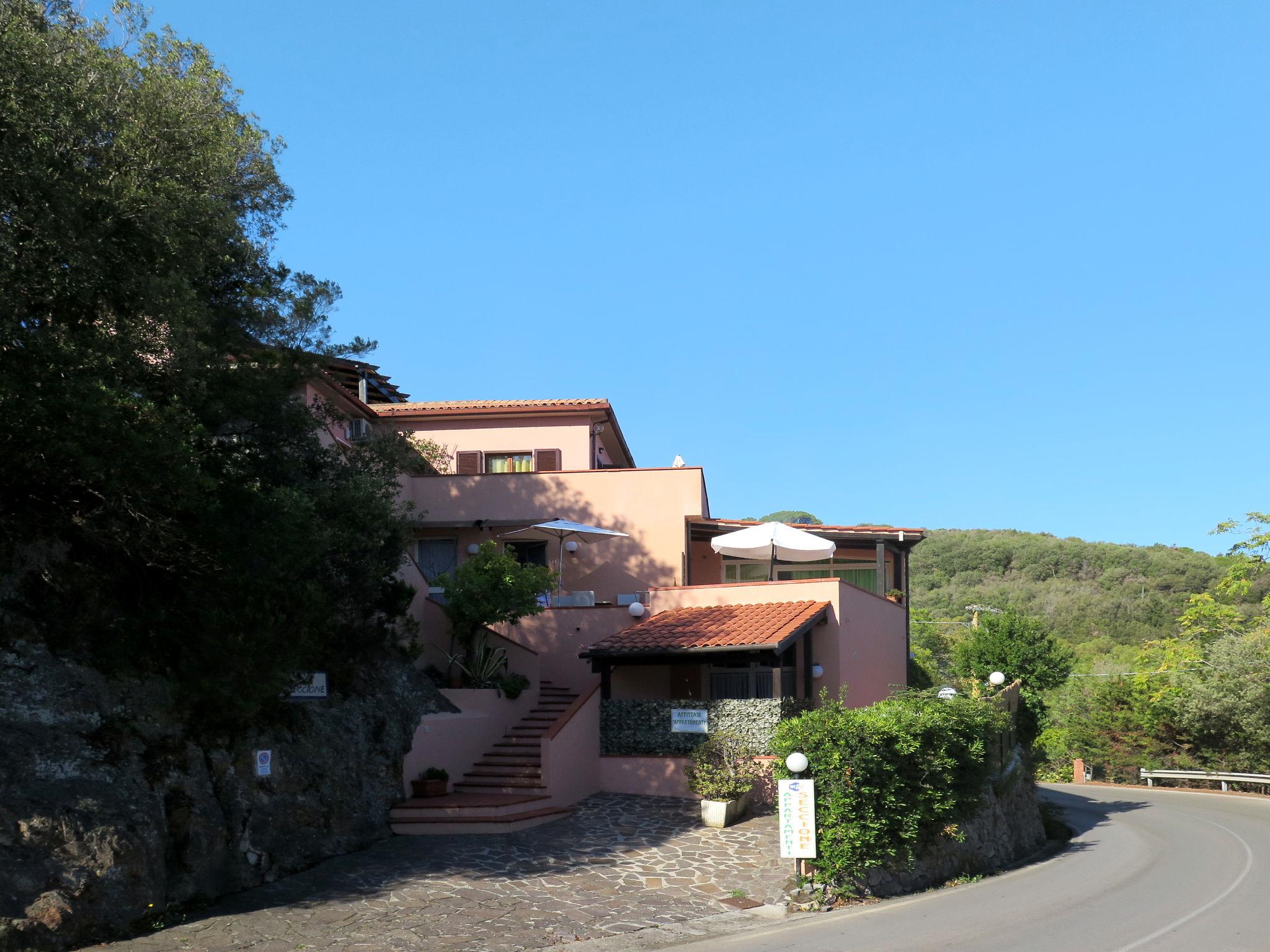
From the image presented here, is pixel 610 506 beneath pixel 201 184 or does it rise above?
beneath

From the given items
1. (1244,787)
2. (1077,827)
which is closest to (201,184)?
(1077,827)

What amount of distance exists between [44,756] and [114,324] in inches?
192

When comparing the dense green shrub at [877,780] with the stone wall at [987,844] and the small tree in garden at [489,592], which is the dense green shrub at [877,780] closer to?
the stone wall at [987,844]

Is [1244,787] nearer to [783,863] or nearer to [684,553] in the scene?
[684,553]

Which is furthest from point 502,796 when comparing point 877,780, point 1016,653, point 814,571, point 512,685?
point 1016,653

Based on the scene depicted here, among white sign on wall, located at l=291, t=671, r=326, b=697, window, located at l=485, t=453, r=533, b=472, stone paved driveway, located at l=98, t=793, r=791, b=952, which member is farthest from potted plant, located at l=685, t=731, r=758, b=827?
window, located at l=485, t=453, r=533, b=472

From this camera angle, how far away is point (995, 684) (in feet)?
68.5

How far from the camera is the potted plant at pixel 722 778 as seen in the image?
16250mm

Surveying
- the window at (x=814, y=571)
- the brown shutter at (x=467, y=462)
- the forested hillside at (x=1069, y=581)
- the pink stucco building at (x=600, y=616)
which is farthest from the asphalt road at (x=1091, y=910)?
the forested hillside at (x=1069, y=581)

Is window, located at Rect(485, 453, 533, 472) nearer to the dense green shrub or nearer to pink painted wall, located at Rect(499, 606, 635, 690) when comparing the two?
pink painted wall, located at Rect(499, 606, 635, 690)

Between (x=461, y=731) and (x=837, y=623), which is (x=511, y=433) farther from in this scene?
(x=461, y=731)

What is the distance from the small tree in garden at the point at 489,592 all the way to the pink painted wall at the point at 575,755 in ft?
7.29

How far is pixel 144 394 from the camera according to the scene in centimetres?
1236

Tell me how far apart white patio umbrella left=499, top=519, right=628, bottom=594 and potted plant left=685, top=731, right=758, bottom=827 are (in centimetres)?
655
